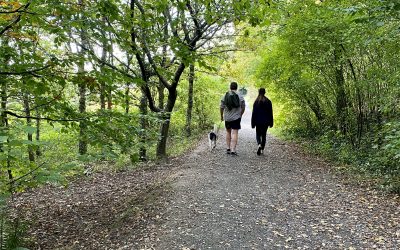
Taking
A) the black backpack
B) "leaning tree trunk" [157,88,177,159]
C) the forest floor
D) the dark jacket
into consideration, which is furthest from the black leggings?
"leaning tree trunk" [157,88,177,159]

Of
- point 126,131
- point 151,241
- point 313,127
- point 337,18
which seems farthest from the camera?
point 313,127

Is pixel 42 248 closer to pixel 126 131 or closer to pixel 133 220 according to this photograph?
pixel 133 220

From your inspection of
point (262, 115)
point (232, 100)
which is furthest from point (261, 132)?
point (232, 100)

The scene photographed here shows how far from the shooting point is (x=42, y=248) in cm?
528

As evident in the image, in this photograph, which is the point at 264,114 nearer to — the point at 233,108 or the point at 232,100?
the point at 233,108

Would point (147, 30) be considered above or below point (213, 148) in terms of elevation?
above

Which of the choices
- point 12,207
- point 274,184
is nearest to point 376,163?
point 274,184

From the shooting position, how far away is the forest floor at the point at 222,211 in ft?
15.4

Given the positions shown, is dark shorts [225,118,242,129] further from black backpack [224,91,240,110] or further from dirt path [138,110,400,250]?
dirt path [138,110,400,250]

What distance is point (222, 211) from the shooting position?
5.60 meters

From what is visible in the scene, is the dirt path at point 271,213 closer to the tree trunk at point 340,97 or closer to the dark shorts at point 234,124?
the dark shorts at point 234,124

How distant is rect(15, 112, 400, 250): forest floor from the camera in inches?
185

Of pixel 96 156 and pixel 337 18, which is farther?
pixel 337 18

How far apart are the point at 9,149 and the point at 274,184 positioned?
519 centimetres
